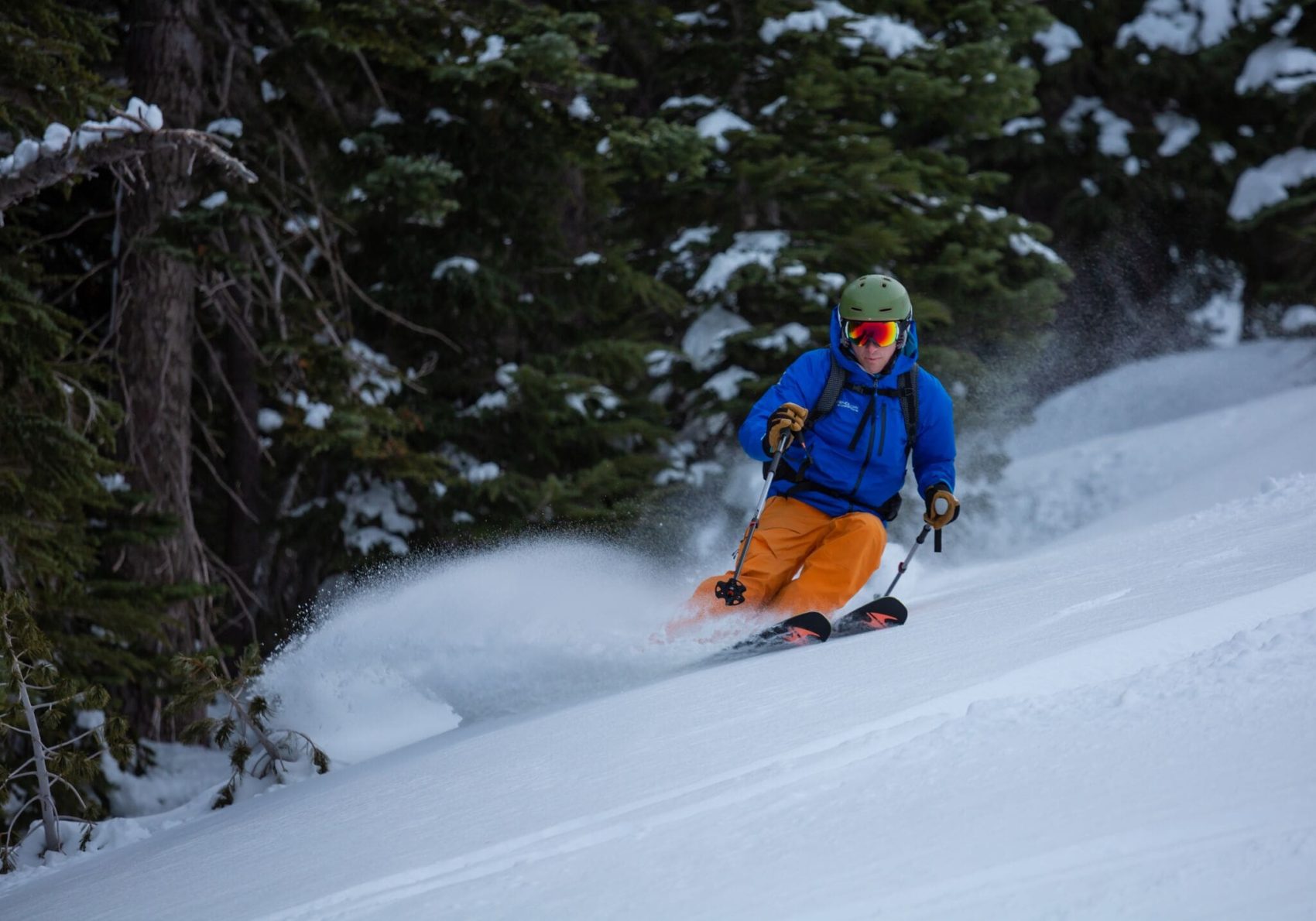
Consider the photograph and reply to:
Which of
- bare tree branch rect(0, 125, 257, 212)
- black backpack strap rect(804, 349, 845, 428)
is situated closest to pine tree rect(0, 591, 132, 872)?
bare tree branch rect(0, 125, 257, 212)

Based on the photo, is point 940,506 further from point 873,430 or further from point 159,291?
point 159,291

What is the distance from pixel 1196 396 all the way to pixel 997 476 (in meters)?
7.80

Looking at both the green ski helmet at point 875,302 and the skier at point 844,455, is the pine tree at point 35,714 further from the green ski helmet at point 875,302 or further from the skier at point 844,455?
the green ski helmet at point 875,302

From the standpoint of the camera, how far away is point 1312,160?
53.1ft

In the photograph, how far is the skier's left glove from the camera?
21.0 feet

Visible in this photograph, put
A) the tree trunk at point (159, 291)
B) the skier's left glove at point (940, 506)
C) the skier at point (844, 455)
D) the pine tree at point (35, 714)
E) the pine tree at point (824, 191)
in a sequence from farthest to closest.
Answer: the pine tree at point (824, 191) < the tree trunk at point (159, 291) < the skier's left glove at point (940, 506) < the skier at point (844, 455) < the pine tree at point (35, 714)

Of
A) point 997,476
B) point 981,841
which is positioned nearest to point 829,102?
point 997,476

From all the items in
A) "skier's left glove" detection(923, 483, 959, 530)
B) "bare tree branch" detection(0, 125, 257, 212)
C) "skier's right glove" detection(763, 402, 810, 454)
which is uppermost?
"bare tree branch" detection(0, 125, 257, 212)

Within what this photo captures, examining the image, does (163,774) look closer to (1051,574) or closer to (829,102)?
(1051,574)

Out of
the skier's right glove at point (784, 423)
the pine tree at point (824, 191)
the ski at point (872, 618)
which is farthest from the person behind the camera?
the pine tree at point (824, 191)

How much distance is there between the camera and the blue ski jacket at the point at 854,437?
645cm

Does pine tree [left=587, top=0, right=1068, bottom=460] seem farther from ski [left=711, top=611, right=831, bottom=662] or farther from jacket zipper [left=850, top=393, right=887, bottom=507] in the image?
ski [left=711, top=611, right=831, bottom=662]

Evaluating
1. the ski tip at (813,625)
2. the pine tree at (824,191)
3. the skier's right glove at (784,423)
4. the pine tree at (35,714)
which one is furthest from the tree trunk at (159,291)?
the ski tip at (813,625)

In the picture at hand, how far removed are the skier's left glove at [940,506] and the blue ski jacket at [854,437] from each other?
57mm
